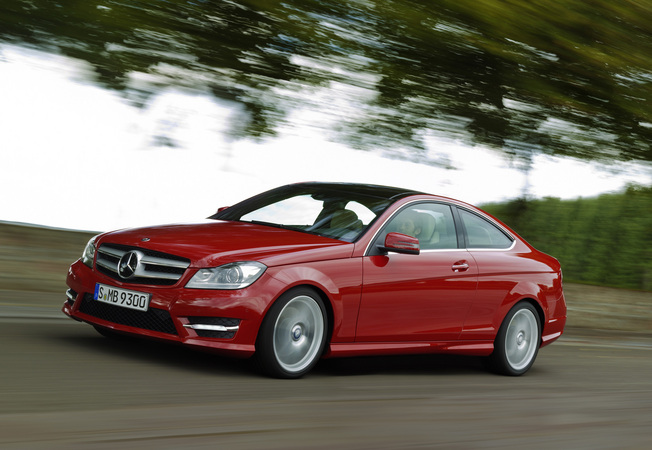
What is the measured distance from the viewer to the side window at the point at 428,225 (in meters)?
7.05

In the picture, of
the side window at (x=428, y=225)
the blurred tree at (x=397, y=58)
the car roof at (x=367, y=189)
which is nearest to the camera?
the side window at (x=428, y=225)

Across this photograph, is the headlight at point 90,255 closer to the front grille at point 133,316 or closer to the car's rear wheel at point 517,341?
the front grille at point 133,316

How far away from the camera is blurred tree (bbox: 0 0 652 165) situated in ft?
32.1

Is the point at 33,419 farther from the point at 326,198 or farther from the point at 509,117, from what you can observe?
the point at 509,117

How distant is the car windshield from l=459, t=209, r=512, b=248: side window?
77 cm

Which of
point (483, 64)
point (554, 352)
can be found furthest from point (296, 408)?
point (483, 64)

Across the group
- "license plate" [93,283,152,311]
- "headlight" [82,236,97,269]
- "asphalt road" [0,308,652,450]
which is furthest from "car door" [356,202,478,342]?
"headlight" [82,236,97,269]

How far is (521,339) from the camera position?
8250mm

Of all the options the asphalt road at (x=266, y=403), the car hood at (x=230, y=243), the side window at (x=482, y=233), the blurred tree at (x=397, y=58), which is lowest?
the asphalt road at (x=266, y=403)

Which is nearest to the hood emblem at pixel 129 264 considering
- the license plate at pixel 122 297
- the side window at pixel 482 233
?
the license plate at pixel 122 297

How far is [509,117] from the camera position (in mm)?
13156

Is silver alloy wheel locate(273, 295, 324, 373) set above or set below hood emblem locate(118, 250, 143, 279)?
below

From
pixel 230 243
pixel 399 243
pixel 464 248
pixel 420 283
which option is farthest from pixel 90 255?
pixel 464 248

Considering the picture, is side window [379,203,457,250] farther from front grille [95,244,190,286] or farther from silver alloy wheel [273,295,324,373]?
front grille [95,244,190,286]
